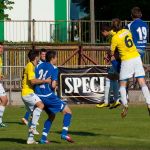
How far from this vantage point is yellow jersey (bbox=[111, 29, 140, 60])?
1889 cm

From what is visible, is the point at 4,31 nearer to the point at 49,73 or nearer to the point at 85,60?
the point at 85,60

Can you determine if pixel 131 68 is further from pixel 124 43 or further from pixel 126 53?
pixel 124 43

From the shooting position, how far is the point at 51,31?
41.4 metres

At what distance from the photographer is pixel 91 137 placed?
1897 cm

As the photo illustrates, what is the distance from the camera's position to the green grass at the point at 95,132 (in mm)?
17078

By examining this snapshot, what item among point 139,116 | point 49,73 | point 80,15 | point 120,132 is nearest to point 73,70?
point 139,116

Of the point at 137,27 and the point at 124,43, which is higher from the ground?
the point at 137,27

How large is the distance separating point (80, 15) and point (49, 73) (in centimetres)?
5364

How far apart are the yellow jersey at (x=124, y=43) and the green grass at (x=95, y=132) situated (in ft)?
6.19

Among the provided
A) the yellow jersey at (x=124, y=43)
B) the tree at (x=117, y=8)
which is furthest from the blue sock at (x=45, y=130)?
the tree at (x=117, y=8)

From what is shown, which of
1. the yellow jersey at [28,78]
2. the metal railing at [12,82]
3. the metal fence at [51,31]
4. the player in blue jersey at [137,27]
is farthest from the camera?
the metal fence at [51,31]

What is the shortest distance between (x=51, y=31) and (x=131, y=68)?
889 inches

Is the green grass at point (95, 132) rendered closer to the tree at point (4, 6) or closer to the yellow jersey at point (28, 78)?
the yellow jersey at point (28, 78)

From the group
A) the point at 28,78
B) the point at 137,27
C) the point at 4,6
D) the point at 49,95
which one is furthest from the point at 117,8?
the point at 49,95
